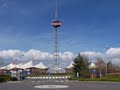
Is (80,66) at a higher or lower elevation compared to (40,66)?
lower

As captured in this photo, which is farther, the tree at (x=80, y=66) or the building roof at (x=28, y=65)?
the building roof at (x=28, y=65)

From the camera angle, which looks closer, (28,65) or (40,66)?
(28,65)

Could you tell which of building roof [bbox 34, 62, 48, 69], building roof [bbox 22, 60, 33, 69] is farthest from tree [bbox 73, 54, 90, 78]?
building roof [bbox 22, 60, 33, 69]

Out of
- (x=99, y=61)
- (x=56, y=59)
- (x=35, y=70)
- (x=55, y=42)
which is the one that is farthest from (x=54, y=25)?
(x=99, y=61)

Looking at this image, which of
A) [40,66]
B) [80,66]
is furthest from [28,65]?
[80,66]

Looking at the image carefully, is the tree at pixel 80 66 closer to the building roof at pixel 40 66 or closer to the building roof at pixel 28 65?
the building roof at pixel 40 66

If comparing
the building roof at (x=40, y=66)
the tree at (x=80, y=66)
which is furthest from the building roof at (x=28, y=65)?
the tree at (x=80, y=66)

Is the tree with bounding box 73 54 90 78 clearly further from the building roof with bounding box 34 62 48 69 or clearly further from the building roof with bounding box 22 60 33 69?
the building roof with bounding box 22 60 33 69

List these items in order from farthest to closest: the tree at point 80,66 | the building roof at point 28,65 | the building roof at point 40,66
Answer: the building roof at point 40,66 → the building roof at point 28,65 → the tree at point 80,66

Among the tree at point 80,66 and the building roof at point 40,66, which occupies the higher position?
the building roof at point 40,66

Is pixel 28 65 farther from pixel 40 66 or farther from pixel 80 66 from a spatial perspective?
pixel 80 66

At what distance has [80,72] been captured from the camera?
74688 mm

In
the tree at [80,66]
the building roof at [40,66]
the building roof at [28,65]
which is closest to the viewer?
the tree at [80,66]

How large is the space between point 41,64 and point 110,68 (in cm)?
7001
